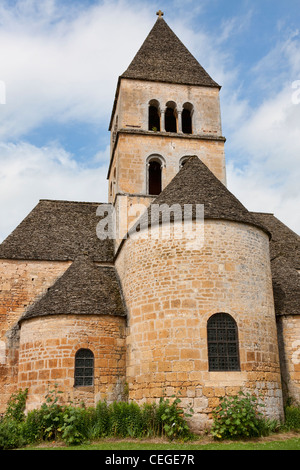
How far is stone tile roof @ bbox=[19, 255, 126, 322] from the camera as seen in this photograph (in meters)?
14.0

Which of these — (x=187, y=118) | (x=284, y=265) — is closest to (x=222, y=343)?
(x=284, y=265)

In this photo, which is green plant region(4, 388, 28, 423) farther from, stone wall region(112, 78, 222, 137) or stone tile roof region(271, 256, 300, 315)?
stone wall region(112, 78, 222, 137)

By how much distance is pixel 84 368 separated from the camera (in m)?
13.4

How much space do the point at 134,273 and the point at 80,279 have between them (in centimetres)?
260

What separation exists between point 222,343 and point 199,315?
97 centimetres

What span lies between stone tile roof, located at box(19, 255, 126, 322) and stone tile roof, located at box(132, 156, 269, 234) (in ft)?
8.23

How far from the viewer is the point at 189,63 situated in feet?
75.6

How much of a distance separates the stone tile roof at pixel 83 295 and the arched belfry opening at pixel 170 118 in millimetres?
9152

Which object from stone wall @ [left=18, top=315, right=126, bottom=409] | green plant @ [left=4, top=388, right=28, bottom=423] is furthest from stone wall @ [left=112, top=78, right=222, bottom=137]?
green plant @ [left=4, top=388, right=28, bottom=423]

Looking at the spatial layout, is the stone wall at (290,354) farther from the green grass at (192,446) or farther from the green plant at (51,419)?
the green plant at (51,419)

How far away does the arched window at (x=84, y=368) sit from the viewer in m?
13.2

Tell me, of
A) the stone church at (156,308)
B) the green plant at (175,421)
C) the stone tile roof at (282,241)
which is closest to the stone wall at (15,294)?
the stone church at (156,308)

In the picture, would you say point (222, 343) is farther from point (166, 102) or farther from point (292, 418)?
point (166, 102)
